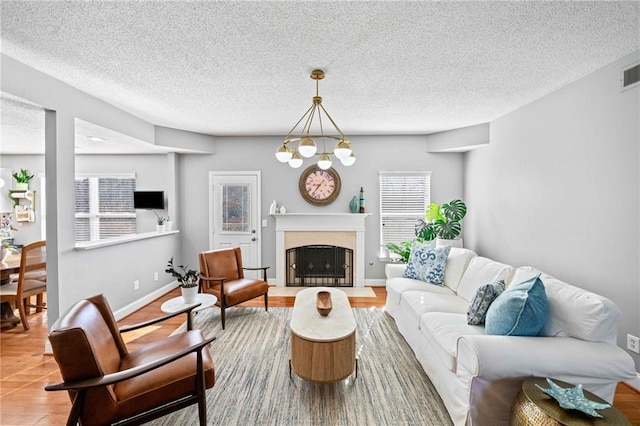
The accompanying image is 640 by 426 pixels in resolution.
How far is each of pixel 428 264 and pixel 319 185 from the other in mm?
2395

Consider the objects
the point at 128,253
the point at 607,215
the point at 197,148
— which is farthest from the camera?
the point at 197,148

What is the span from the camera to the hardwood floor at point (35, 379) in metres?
2.10

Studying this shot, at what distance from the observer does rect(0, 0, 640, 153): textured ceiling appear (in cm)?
183

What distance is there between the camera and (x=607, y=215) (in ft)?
8.34

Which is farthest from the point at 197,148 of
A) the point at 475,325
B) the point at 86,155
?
the point at 475,325

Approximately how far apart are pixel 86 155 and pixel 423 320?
6506 millimetres

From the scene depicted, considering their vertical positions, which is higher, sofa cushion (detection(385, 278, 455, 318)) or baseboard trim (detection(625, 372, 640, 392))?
sofa cushion (detection(385, 278, 455, 318))

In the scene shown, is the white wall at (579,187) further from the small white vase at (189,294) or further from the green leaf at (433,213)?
the small white vase at (189,294)

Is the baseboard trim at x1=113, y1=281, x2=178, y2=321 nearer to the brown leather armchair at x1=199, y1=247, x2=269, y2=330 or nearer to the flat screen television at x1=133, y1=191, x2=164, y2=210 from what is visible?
the brown leather armchair at x1=199, y1=247, x2=269, y2=330

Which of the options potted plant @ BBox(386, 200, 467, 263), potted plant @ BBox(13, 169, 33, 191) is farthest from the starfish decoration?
potted plant @ BBox(13, 169, 33, 191)

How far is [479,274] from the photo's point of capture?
3018 millimetres

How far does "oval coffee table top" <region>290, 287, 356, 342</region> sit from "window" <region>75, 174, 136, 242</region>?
4510 mm

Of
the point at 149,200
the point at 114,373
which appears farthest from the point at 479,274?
the point at 149,200

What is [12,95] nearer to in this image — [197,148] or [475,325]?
[197,148]
